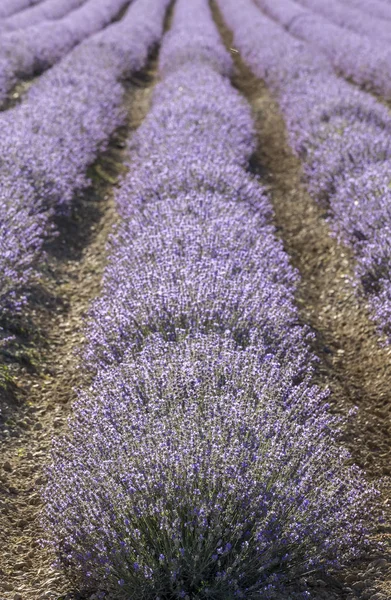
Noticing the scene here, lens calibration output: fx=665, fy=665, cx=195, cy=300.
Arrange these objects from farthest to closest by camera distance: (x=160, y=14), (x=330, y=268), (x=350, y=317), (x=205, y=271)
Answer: (x=160, y=14)
(x=330, y=268)
(x=350, y=317)
(x=205, y=271)

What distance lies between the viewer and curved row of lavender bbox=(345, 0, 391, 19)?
15406mm

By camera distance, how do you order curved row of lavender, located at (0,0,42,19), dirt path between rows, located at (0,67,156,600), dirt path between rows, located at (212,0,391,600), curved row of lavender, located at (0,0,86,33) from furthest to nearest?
1. curved row of lavender, located at (0,0,42,19)
2. curved row of lavender, located at (0,0,86,33)
3. dirt path between rows, located at (212,0,391,600)
4. dirt path between rows, located at (0,67,156,600)

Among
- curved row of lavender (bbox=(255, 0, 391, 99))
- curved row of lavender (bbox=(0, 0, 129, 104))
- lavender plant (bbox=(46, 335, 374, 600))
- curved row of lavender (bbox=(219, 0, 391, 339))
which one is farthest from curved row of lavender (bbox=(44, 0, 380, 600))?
curved row of lavender (bbox=(255, 0, 391, 99))

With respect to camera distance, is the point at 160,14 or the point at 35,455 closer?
the point at 35,455

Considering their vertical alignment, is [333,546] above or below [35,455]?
above

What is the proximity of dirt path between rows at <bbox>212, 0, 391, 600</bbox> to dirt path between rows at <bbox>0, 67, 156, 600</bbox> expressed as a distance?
3.53ft

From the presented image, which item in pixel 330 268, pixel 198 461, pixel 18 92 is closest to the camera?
pixel 198 461

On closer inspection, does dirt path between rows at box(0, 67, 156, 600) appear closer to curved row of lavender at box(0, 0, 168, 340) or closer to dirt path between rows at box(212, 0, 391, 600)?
curved row of lavender at box(0, 0, 168, 340)

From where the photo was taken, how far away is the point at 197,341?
9.73 feet

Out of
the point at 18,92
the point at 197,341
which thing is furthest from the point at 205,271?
the point at 18,92

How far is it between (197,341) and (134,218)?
169 cm

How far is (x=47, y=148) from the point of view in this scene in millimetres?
5320

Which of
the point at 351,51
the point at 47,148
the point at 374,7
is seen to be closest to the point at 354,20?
the point at 374,7

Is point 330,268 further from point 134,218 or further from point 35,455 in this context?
point 35,455
